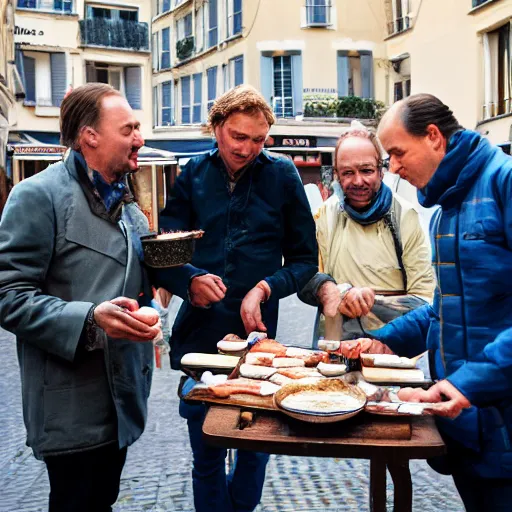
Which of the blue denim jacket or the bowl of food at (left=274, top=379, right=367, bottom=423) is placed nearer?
the bowl of food at (left=274, top=379, right=367, bottom=423)

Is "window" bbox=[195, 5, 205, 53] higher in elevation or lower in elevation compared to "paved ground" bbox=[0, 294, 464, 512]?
higher

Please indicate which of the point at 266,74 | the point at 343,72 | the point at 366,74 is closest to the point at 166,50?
the point at 266,74

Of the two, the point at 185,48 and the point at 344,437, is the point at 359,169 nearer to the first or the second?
the point at 344,437

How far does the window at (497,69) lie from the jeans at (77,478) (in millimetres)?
12921

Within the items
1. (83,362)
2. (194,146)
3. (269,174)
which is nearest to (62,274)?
(83,362)

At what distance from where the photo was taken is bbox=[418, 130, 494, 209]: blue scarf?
74.6 inches

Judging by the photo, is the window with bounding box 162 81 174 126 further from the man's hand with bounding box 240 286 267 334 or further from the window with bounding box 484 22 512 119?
the man's hand with bounding box 240 286 267 334

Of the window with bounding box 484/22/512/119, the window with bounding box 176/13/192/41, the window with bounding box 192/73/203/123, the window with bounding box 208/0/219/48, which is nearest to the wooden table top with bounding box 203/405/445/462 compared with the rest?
the window with bounding box 484/22/512/119

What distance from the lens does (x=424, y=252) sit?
9.43 ft

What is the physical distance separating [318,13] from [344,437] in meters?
21.1

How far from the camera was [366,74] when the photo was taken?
2073 cm

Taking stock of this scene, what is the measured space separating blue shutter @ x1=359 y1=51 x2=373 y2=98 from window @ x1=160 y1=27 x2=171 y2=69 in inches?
266

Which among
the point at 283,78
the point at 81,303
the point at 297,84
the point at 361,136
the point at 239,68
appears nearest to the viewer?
the point at 81,303

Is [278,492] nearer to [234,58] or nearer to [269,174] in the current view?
[269,174]
